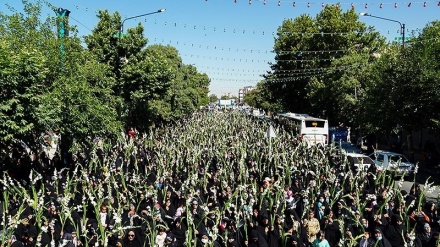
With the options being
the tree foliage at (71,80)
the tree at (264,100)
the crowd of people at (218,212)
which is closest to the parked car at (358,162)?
the crowd of people at (218,212)

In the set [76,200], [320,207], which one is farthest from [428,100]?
[76,200]

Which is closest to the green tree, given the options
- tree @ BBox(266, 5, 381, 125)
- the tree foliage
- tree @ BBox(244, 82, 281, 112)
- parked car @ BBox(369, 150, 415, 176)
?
the tree foliage

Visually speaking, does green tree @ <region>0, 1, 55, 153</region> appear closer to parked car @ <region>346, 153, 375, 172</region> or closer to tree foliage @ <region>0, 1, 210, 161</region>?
tree foliage @ <region>0, 1, 210, 161</region>

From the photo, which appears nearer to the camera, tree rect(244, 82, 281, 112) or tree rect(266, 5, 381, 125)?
tree rect(266, 5, 381, 125)

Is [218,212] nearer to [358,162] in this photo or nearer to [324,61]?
[358,162]

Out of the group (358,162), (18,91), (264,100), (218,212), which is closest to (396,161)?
(358,162)

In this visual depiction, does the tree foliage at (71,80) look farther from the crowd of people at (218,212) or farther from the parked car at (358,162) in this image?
the parked car at (358,162)

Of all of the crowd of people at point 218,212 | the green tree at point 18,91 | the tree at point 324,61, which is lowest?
the crowd of people at point 218,212

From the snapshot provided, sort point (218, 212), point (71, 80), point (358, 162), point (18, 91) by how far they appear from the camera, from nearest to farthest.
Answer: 1. point (218, 212)
2. point (18, 91)
3. point (71, 80)
4. point (358, 162)

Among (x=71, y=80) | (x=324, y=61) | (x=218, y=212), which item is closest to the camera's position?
(x=218, y=212)

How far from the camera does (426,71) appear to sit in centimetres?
1945

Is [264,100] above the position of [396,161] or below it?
above

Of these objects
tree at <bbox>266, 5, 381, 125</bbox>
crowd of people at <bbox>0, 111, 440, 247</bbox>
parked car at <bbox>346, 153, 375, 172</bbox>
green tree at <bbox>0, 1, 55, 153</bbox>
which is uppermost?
tree at <bbox>266, 5, 381, 125</bbox>

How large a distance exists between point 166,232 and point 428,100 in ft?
48.3
